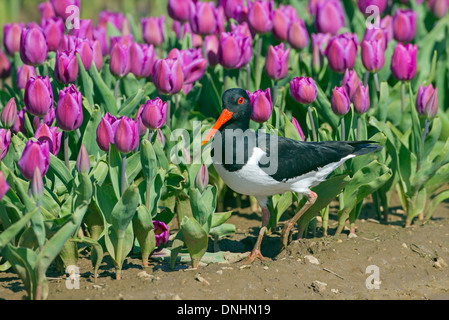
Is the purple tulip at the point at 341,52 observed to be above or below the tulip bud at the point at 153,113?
above

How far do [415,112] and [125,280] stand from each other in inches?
87.4

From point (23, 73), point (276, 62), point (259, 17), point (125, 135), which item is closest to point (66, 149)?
point (125, 135)

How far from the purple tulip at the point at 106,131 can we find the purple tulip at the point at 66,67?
0.60 m

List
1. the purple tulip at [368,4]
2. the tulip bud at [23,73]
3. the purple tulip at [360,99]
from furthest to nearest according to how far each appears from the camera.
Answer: the purple tulip at [368,4], the tulip bud at [23,73], the purple tulip at [360,99]

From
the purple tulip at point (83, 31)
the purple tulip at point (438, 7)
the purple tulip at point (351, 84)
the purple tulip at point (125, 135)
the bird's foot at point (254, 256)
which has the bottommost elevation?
the bird's foot at point (254, 256)

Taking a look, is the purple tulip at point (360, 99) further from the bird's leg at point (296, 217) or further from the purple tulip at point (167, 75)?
the purple tulip at point (167, 75)

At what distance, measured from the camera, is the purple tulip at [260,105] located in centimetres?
427

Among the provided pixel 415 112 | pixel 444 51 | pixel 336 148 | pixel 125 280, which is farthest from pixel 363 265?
pixel 444 51

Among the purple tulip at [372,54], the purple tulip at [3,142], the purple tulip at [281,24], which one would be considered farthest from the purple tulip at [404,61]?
the purple tulip at [3,142]

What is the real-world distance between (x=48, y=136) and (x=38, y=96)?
0.25 m

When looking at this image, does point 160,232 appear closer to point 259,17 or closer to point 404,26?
point 259,17

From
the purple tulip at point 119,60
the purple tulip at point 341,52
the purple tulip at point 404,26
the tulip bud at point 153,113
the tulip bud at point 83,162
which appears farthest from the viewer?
the purple tulip at point 404,26

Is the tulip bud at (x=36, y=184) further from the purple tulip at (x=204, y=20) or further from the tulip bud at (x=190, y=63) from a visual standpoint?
the purple tulip at (x=204, y=20)

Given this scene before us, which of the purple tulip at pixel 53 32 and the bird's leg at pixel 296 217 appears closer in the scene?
the bird's leg at pixel 296 217
